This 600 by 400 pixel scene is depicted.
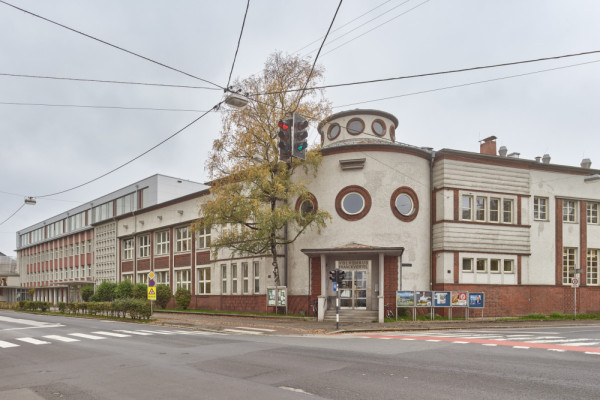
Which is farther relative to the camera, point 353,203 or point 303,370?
point 353,203

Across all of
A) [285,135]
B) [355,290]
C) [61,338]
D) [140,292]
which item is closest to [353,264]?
[355,290]

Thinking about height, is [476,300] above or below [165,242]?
below

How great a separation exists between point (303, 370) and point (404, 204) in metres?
18.4

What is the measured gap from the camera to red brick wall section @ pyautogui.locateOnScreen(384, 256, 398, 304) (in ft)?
85.4

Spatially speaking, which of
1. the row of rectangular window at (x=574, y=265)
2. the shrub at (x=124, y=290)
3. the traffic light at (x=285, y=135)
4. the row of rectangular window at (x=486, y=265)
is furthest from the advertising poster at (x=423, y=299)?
the shrub at (x=124, y=290)

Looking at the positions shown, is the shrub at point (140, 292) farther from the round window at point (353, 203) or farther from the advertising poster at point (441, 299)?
the advertising poster at point (441, 299)

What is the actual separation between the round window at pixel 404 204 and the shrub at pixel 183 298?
17.3 meters

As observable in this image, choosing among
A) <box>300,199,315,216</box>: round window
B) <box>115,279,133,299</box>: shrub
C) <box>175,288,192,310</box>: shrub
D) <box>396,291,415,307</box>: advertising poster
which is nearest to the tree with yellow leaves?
<box>300,199,315,216</box>: round window

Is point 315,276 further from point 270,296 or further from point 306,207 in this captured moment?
point 306,207

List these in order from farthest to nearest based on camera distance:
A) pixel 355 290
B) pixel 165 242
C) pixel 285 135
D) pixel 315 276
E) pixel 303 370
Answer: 1. pixel 165 242
2. pixel 315 276
3. pixel 355 290
4. pixel 285 135
5. pixel 303 370

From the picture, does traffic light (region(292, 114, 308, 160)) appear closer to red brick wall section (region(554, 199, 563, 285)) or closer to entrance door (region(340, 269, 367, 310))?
entrance door (region(340, 269, 367, 310))

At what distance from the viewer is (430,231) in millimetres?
28016

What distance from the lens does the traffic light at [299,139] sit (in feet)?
39.9

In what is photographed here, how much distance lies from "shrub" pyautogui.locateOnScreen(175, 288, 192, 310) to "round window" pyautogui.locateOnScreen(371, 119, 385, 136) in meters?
17.9
